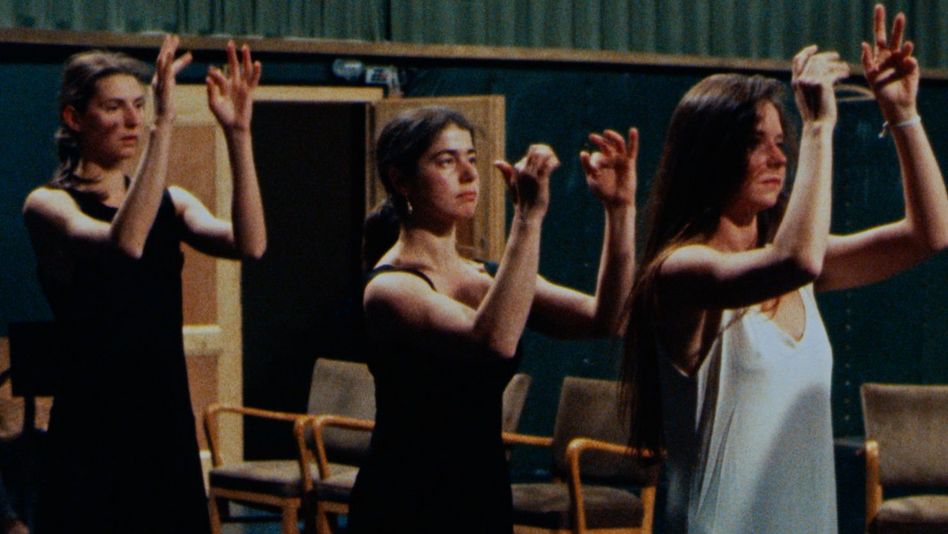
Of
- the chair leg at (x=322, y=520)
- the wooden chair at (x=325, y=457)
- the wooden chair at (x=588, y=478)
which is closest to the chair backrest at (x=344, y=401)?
the wooden chair at (x=325, y=457)

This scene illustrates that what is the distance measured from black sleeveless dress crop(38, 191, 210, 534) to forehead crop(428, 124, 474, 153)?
90cm

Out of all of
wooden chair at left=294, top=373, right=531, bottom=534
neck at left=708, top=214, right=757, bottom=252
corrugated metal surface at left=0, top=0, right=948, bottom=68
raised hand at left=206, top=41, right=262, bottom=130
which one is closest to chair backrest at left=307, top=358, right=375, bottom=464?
wooden chair at left=294, top=373, right=531, bottom=534

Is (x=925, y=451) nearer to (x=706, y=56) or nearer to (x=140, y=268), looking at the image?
(x=140, y=268)

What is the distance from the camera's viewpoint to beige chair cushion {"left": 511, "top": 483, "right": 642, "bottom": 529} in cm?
523

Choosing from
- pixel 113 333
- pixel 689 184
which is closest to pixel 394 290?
pixel 689 184

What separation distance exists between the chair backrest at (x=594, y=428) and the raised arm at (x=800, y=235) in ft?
9.19

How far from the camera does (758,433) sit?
99.2 inches

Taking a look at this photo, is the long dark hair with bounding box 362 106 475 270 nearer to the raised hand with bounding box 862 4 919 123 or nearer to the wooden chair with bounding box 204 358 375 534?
the raised hand with bounding box 862 4 919 123

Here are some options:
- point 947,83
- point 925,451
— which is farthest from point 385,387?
point 947,83

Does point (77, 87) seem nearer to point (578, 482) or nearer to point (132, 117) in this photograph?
point (132, 117)

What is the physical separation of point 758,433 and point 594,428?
9.82ft

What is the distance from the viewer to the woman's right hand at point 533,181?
107 inches

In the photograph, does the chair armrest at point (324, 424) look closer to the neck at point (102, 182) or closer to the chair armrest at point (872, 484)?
the chair armrest at point (872, 484)

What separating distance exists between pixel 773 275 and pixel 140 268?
1.64m
